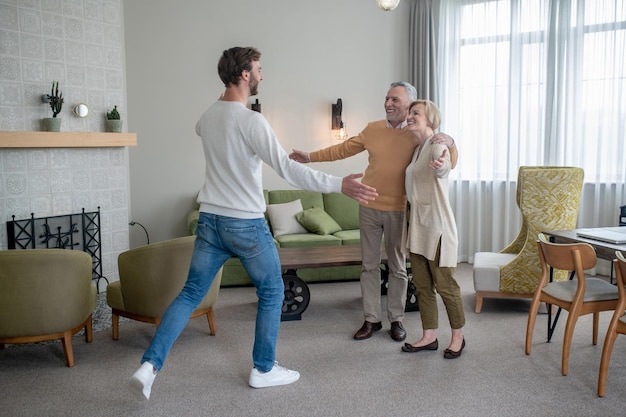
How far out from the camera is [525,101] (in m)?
5.90

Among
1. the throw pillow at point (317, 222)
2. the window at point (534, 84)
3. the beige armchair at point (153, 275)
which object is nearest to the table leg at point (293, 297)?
the beige armchair at point (153, 275)

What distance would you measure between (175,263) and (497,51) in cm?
404

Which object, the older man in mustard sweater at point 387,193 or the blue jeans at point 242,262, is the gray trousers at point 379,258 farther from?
the blue jeans at point 242,262

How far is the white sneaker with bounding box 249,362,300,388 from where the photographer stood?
3051 millimetres

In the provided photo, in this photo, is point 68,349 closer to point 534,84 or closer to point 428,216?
point 428,216

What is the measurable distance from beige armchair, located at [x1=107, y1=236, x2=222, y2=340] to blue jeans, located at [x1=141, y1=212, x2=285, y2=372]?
676 mm

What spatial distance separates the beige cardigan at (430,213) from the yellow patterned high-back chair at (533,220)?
1.15 metres

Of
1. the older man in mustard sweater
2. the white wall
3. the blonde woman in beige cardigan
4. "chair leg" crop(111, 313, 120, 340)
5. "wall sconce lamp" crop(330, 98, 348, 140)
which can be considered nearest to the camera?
the blonde woman in beige cardigan

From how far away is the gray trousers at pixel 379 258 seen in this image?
3656 millimetres

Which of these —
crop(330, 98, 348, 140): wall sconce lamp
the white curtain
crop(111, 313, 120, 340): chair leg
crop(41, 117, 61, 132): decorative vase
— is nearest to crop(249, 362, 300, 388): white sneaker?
crop(111, 313, 120, 340): chair leg

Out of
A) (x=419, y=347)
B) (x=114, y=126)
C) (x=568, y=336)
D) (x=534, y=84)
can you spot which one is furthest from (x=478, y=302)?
(x=114, y=126)

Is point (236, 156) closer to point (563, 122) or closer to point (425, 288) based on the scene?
point (425, 288)

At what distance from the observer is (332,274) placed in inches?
212

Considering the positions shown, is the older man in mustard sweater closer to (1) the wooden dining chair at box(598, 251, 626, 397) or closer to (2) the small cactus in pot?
(1) the wooden dining chair at box(598, 251, 626, 397)
